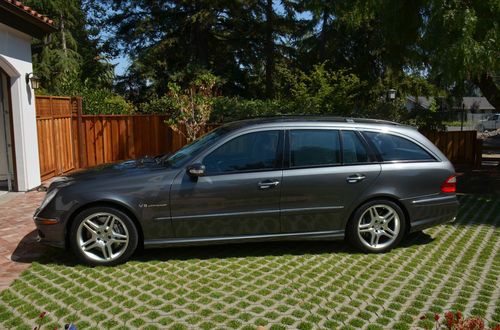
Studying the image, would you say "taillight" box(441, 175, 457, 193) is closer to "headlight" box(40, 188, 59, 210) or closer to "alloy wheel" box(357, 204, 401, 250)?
"alloy wheel" box(357, 204, 401, 250)

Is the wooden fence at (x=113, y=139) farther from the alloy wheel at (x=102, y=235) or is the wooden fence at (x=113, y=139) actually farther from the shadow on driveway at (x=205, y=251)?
the alloy wheel at (x=102, y=235)

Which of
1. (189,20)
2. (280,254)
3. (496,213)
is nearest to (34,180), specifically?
(280,254)

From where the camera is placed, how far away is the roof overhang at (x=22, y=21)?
8.26 meters

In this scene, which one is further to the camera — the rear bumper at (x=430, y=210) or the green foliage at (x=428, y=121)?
the green foliage at (x=428, y=121)

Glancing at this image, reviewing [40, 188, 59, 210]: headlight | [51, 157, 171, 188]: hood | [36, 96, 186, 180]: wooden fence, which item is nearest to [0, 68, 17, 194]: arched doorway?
[36, 96, 186, 180]: wooden fence

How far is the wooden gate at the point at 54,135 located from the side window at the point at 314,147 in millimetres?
7083

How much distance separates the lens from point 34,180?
9656mm

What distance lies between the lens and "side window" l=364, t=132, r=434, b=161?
5745 mm

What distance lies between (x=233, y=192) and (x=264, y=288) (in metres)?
1.20

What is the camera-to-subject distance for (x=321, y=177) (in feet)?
17.8

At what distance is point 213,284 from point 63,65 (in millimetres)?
22579

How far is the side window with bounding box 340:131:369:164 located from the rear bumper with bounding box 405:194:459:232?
813mm

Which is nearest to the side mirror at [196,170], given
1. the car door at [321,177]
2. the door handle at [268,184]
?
the door handle at [268,184]

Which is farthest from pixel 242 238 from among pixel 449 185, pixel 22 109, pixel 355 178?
pixel 22 109
